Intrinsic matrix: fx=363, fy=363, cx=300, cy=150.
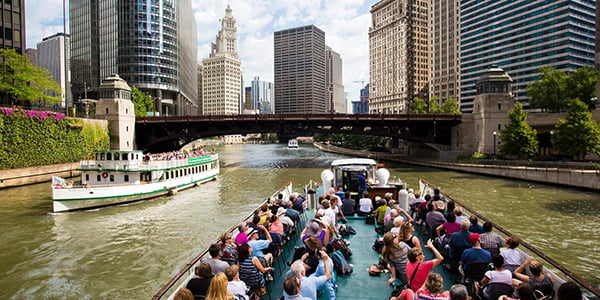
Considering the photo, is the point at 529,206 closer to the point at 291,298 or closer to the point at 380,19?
the point at 291,298

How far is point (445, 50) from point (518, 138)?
120 m

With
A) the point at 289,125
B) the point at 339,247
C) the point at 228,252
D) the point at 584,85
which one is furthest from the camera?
the point at 584,85

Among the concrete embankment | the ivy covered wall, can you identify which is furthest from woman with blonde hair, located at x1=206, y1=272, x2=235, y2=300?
the ivy covered wall

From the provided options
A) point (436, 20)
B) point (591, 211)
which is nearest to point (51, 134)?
point (591, 211)

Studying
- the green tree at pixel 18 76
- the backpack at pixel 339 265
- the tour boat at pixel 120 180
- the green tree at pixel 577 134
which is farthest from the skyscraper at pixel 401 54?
the backpack at pixel 339 265

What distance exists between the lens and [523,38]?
390ft

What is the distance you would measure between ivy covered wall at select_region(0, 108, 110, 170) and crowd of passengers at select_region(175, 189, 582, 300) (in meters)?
39.9

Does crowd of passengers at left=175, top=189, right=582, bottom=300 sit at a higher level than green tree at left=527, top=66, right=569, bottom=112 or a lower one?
lower

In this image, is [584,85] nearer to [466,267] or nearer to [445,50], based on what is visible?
[466,267]

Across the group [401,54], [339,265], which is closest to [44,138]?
[339,265]

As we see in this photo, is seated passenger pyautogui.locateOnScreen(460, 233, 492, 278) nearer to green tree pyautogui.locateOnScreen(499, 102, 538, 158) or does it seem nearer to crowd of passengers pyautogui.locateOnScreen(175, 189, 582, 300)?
crowd of passengers pyautogui.locateOnScreen(175, 189, 582, 300)

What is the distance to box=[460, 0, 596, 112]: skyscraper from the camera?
108 meters

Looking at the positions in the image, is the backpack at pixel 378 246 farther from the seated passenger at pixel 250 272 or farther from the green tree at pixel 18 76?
the green tree at pixel 18 76

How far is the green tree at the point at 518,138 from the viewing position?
4338 centimetres
